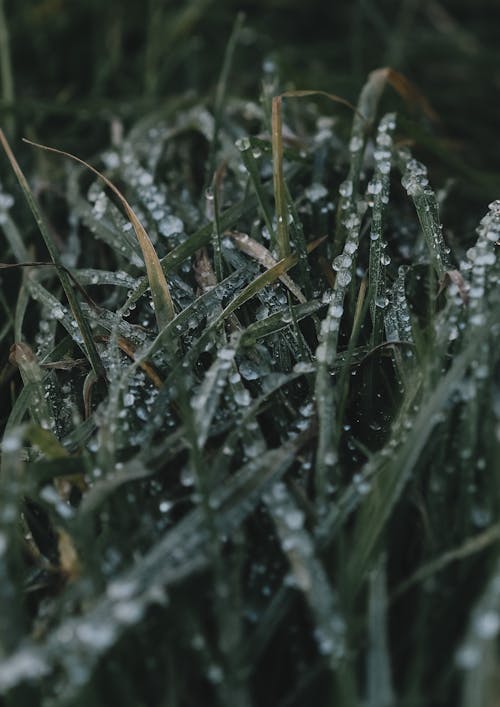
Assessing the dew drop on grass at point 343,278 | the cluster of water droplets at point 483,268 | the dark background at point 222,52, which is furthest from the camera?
the dark background at point 222,52

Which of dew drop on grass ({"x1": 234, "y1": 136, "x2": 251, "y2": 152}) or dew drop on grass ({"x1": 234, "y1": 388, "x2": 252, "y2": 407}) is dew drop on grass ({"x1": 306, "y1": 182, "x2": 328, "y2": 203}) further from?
dew drop on grass ({"x1": 234, "y1": 388, "x2": 252, "y2": 407})

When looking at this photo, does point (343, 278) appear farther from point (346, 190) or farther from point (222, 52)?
point (222, 52)

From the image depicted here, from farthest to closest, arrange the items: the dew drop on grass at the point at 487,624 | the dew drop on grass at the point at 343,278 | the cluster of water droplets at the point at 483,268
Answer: the dew drop on grass at the point at 343,278 → the cluster of water droplets at the point at 483,268 → the dew drop on grass at the point at 487,624

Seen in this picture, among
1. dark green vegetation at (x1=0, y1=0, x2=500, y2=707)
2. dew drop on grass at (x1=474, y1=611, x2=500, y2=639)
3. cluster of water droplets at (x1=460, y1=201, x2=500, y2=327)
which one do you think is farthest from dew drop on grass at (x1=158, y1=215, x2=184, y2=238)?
dew drop on grass at (x1=474, y1=611, x2=500, y2=639)

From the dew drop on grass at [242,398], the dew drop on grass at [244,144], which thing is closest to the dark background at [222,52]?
the dew drop on grass at [244,144]

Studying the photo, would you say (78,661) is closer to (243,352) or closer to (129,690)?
(129,690)

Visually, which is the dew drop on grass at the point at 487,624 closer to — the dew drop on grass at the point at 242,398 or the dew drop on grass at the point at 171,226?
the dew drop on grass at the point at 242,398

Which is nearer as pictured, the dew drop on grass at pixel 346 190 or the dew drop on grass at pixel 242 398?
the dew drop on grass at pixel 242 398

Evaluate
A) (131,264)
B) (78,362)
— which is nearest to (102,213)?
→ (131,264)

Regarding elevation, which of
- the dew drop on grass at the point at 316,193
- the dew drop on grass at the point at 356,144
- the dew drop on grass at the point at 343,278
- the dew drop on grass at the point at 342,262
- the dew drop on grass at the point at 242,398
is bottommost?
the dew drop on grass at the point at 242,398
